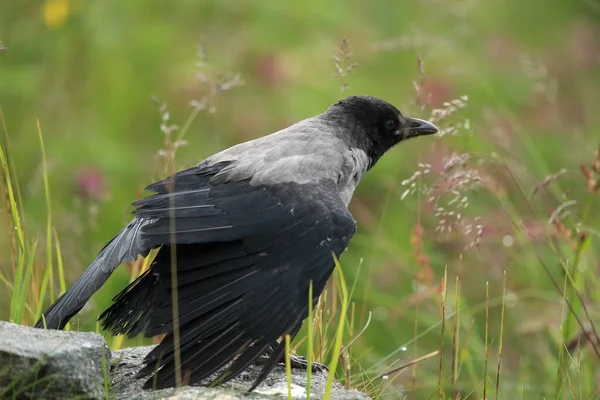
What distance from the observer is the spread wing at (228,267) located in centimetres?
311

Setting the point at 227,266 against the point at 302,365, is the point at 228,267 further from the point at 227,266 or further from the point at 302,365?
the point at 302,365

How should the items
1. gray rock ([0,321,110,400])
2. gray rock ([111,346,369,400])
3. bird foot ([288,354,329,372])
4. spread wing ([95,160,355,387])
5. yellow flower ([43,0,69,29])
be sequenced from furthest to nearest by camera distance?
yellow flower ([43,0,69,29]), bird foot ([288,354,329,372]), spread wing ([95,160,355,387]), gray rock ([111,346,369,400]), gray rock ([0,321,110,400])

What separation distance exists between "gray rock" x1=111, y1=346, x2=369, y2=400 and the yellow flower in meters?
3.20

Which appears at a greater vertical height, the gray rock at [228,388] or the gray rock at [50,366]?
the gray rock at [50,366]

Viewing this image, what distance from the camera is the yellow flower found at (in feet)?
20.2

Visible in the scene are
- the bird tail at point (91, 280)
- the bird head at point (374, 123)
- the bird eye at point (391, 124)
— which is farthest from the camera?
the bird eye at point (391, 124)

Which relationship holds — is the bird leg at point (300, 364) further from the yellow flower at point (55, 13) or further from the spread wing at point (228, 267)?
the yellow flower at point (55, 13)

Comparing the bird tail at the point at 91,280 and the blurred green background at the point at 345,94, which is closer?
the bird tail at the point at 91,280

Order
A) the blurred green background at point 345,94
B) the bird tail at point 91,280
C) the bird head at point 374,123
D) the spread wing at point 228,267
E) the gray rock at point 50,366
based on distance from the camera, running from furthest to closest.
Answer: the blurred green background at point 345,94
the bird head at point 374,123
the bird tail at point 91,280
the spread wing at point 228,267
the gray rock at point 50,366

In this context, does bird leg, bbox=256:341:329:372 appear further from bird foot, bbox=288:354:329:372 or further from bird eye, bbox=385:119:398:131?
bird eye, bbox=385:119:398:131

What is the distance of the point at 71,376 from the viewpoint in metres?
2.76

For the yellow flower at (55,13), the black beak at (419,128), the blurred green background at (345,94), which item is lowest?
the blurred green background at (345,94)

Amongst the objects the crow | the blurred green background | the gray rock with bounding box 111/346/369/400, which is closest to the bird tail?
the crow

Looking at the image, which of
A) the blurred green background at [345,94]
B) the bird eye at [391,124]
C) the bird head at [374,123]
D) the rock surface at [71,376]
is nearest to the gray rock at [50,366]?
the rock surface at [71,376]
